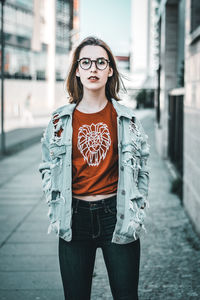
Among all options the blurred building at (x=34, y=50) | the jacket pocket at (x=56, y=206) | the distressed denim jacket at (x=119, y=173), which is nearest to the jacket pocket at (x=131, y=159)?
the distressed denim jacket at (x=119, y=173)

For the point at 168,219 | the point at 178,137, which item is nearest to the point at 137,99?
the point at 178,137

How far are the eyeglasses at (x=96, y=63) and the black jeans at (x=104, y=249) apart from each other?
2.32 feet

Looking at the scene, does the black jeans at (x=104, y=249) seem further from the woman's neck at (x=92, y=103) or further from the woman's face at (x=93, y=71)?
the woman's face at (x=93, y=71)

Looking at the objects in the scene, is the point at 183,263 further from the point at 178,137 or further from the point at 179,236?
the point at 178,137

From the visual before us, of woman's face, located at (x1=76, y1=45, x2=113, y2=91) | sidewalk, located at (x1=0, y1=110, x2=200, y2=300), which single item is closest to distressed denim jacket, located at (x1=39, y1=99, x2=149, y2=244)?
woman's face, located at (x1=76, y1=45, x2=113, y2=91)

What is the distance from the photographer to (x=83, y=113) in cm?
261

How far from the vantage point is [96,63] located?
259 centimetres

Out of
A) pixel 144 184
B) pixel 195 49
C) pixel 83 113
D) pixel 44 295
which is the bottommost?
pixel 44 295

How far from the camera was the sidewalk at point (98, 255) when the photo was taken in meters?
4.01

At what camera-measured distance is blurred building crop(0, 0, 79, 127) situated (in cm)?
4353

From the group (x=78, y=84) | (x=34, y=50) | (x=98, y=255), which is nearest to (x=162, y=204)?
(x=98, y=255)

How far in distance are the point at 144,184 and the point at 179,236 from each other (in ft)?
10.2

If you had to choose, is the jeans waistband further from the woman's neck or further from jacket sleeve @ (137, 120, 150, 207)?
the woman's neck

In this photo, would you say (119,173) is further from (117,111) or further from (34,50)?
(34,50)
